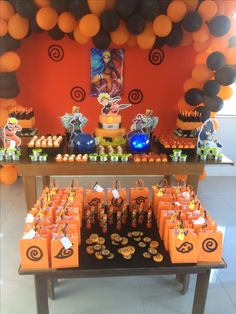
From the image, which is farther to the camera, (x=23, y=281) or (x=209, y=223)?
(x=23, y=281)

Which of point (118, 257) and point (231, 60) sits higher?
point (231, 60)

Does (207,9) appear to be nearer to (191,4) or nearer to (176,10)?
(191,4)

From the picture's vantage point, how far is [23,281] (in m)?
2.43

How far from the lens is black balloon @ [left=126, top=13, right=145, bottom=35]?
336cm

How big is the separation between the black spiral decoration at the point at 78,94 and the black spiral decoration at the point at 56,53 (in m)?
0.44

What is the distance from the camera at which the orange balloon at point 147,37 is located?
355cm

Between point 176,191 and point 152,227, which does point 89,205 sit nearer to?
point 152,227

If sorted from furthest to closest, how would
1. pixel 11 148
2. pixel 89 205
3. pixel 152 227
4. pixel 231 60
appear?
1. pixel 231 60
2. pixel 11 148
3. pixel 89 205
4. pixel 152 227

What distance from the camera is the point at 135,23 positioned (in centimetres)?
338

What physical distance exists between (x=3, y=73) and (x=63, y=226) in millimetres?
2519

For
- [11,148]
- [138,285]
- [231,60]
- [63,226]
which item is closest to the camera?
[63,226]

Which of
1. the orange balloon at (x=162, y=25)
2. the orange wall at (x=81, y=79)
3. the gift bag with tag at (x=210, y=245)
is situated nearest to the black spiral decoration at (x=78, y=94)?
the orange wall at (x=81, y=79)

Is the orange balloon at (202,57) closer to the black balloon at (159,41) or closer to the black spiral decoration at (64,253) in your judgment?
the black balloon at (159,41)

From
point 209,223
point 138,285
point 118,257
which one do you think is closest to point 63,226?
point 118,257
